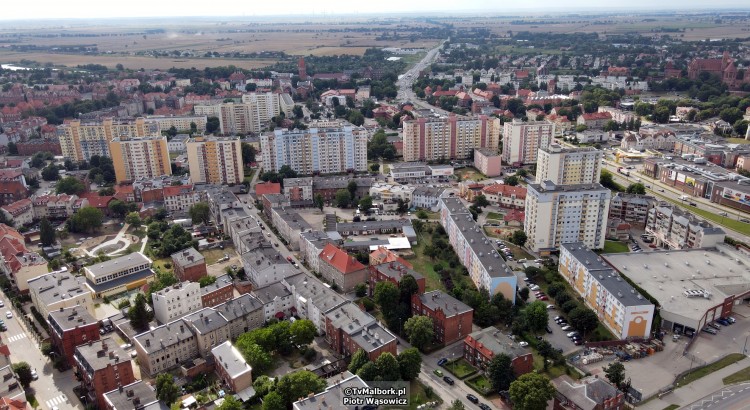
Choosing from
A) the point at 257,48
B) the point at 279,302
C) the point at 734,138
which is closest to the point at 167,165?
the point at 279,302

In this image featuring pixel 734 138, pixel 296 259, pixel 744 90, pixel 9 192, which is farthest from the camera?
pixel 744 90

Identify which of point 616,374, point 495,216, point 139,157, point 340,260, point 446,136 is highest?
point 139,157

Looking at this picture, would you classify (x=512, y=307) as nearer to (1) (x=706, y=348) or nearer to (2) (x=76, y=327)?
(1) (x=706, y=348)

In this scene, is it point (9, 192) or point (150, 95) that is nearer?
point (9, 192)

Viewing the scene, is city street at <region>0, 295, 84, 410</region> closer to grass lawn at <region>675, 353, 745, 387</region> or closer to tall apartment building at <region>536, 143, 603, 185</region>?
grass lawn at <region>675, 353, 745, 387</region>

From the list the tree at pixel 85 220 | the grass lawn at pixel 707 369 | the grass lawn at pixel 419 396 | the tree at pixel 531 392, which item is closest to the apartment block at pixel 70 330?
the grass lawn at pixel 419 396

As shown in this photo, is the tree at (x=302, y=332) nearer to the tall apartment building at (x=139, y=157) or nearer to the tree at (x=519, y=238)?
the tree at (x=519, y=238)

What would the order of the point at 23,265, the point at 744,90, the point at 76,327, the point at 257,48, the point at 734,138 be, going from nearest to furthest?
the point at 76,327 < the point at 23,265 < the point at 734,138 < the point at 744,90 < the point at 257,48

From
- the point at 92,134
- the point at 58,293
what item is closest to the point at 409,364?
the point at 58,293

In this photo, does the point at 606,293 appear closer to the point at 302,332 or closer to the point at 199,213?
the point at 302,332
